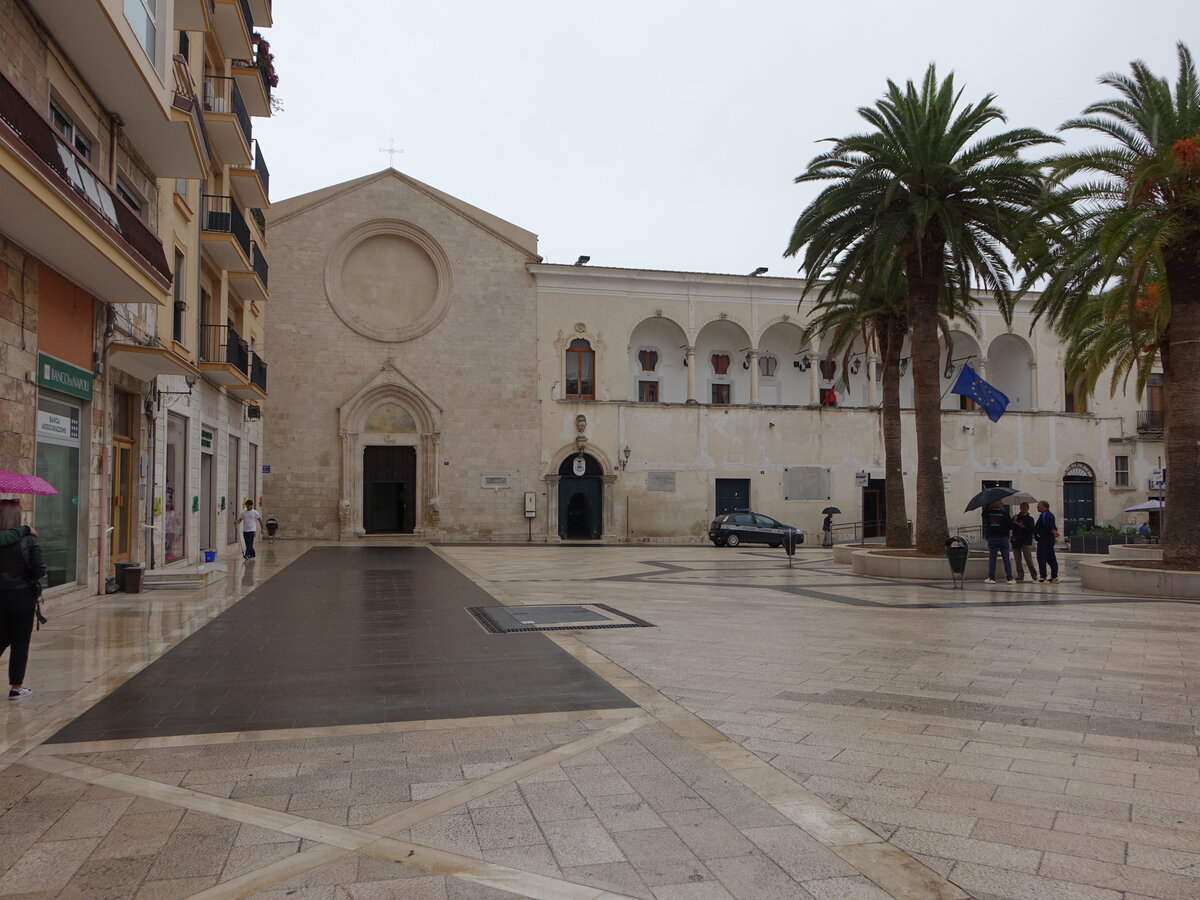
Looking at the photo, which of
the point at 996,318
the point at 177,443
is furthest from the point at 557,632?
the point at 996,318

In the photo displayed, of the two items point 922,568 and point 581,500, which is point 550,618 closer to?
point 922,568

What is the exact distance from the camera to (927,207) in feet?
59.1

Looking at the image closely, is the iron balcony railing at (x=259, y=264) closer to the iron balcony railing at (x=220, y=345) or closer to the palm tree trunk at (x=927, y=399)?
the iron balcony railing at (x=220, y=345)

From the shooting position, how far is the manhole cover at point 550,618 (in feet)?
36.9

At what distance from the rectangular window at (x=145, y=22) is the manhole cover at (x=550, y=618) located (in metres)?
9.15

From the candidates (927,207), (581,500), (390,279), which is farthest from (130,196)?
(581,500)

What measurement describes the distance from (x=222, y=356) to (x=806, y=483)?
961 inches

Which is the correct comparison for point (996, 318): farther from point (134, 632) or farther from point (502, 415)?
point (134, 632)

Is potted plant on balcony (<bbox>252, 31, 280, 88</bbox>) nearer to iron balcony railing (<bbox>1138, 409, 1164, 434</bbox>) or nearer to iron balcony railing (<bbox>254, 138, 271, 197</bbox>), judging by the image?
iron balcony railing (<bbox>254, 138, 271, 197</bbox>)

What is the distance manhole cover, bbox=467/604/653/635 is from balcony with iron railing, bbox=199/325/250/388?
11.6 meters

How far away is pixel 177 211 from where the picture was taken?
18766 mm

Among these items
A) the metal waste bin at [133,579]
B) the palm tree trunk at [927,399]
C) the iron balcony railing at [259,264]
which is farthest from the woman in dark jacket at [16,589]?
the iron balcony railing at [259,264]

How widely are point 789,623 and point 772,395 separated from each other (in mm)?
29952

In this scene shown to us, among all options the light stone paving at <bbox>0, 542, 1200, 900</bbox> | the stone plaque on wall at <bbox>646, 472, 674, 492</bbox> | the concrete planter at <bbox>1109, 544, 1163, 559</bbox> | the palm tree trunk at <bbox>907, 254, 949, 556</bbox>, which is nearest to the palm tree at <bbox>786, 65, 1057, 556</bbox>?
the palm tree trunk at <bbox>907, 254, 949, 556</bbox>
